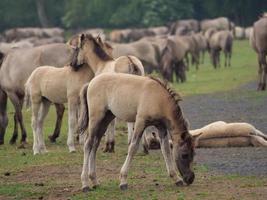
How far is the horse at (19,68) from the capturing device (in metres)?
23.5

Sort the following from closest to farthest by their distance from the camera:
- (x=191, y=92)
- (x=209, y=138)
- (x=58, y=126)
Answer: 1. (x=209, y=138)
2. (x=58, y=126)
3. (x=191, y=92)

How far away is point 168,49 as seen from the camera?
45.2 meters

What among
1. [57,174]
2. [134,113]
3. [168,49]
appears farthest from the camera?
[168,49]

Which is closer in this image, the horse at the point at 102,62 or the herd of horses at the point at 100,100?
the herd of horses at the point at 100,100

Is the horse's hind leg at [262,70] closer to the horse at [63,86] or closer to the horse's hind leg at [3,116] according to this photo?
the horse's hind leg at [3,116]

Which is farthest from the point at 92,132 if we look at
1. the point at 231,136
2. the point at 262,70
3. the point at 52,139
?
the point at 262,70

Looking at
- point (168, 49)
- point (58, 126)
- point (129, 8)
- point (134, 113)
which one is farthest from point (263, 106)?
point (129, 8)

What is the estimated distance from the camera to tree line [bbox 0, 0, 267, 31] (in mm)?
97312

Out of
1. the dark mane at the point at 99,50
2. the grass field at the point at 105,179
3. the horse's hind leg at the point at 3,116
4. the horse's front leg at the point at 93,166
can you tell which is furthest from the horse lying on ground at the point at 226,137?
the horse's hind leg at the point at 3,116

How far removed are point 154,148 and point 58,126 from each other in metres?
3.83

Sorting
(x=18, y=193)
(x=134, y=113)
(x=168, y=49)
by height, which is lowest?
(x=18, y=193)

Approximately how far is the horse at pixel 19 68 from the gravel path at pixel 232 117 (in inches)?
129

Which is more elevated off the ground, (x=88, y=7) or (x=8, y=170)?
(x=88, y=7)

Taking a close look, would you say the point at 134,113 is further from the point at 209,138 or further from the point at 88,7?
the point at 88,7
